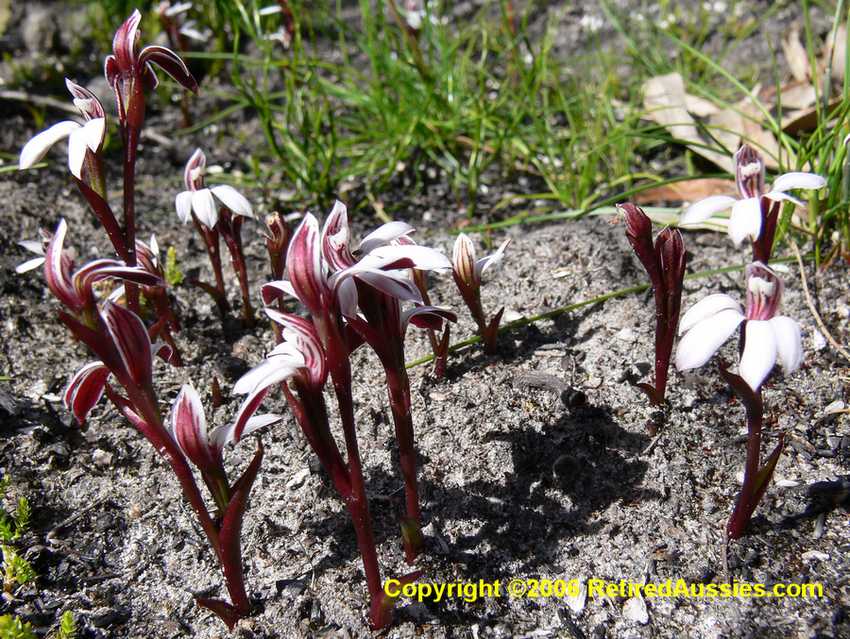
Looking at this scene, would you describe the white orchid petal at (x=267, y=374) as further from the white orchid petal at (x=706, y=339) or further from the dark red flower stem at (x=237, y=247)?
the dark red flower stem at (x=237, y=247)

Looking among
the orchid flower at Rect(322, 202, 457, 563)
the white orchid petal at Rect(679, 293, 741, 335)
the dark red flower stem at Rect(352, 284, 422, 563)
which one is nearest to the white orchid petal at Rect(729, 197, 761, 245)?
the white orchid petal at Rect(679, 293, 741, 335)

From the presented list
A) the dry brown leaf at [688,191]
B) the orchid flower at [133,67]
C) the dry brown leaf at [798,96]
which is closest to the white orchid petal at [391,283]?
the orchid flower at [133,67]

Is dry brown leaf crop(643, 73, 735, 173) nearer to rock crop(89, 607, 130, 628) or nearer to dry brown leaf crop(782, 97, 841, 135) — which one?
dry brown leaf crop(782, 97, 841, 135)

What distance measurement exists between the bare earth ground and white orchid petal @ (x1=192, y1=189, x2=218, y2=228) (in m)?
0.51

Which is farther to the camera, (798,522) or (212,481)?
(798,522)

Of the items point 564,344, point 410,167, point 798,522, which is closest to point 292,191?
point 410,167

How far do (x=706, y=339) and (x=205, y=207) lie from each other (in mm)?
1474

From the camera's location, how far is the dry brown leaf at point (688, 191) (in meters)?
3.03

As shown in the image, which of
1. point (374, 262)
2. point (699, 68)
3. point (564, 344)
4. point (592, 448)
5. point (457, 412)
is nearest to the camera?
point (374, 262)

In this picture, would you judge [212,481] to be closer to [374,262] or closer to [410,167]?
[374,262]

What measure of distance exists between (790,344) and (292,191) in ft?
8.16

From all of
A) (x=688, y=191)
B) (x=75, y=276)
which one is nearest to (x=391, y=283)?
(x=75, y=276)

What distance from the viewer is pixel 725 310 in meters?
1.50

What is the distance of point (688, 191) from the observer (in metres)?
3.06
